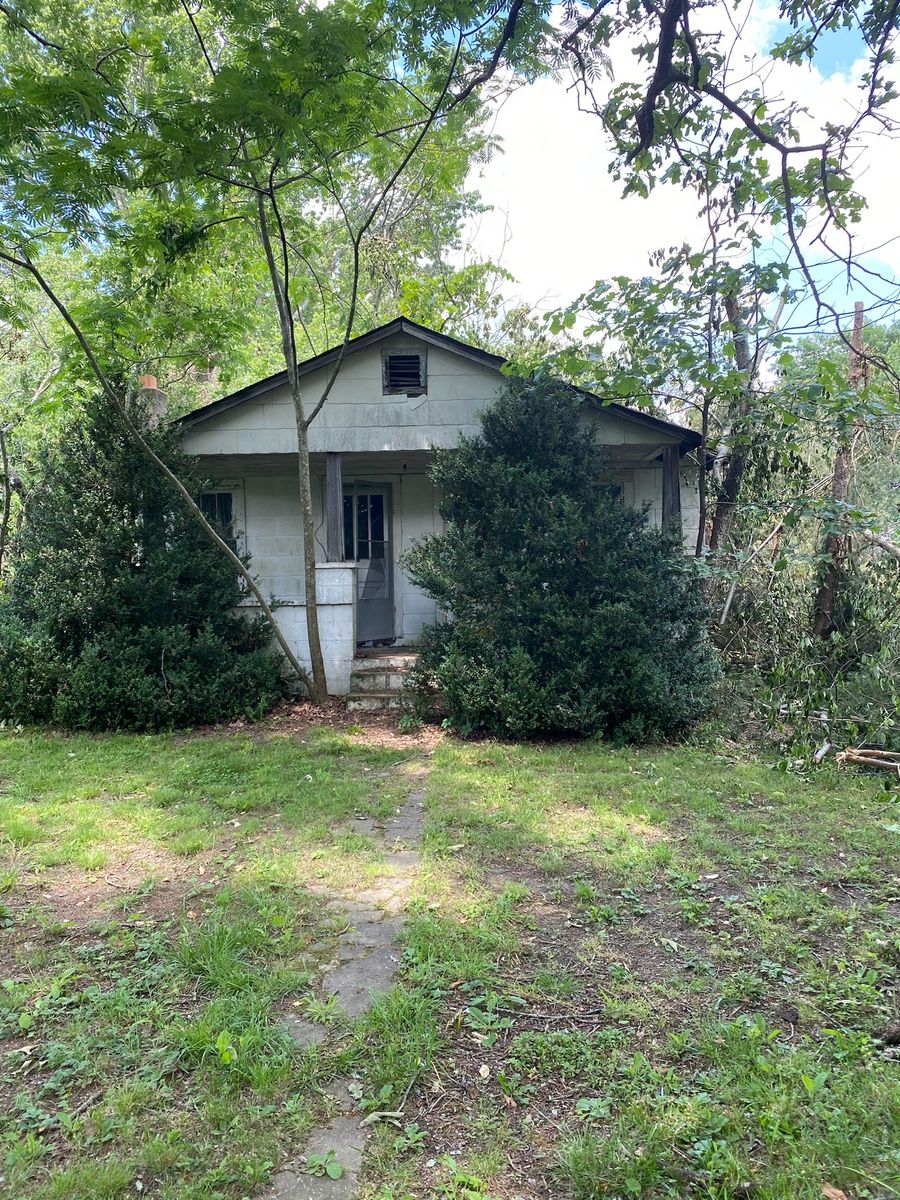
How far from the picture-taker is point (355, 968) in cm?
276

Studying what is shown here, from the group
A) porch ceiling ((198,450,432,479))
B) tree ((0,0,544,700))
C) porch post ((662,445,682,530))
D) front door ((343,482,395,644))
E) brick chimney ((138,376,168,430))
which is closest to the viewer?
tree ((0,0,544,700))

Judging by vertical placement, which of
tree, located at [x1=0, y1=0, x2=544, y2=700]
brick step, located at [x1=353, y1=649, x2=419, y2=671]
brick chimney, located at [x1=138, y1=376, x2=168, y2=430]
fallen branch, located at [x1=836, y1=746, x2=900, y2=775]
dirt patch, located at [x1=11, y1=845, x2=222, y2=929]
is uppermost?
tree, located at [x1=0, y1=0, x2=544, y2=700]

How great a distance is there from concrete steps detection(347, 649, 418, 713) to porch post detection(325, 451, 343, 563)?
134 centimetres

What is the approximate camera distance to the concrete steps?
7844 mm

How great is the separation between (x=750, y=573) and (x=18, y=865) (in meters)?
7.54

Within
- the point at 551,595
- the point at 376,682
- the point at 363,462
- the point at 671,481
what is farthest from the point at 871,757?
the point at 363,462

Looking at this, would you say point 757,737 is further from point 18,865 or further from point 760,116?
point 18,865

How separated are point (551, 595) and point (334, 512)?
9.92ft

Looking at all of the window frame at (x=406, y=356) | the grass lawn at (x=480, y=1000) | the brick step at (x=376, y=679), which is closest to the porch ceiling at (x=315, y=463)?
the window frame at (x=406, y=356)

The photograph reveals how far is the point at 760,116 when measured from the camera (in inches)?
187

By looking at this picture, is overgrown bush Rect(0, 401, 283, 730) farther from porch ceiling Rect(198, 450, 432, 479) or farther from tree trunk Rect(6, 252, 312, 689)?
porch ceiling Rect(198, 450, 432, 479)

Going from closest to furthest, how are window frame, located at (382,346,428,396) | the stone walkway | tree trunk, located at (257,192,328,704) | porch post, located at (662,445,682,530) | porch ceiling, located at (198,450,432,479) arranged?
1. the stone walkway
2. tree trunk, located at (257,192,328,704)
3. window frame, located at (382,346,428,396)
4. porch post, located at (662,445,682,530)
5. porch ceiling, located at (198,450,432,479)

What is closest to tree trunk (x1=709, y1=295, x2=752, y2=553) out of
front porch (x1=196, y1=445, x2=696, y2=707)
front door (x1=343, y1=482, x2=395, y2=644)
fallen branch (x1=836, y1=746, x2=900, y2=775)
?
front porch (x1=196, y1=445, x2=696, y2=707)

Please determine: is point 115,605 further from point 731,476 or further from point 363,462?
point 731,476
